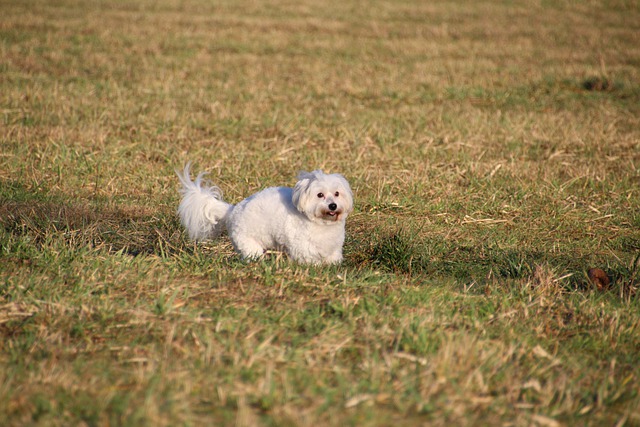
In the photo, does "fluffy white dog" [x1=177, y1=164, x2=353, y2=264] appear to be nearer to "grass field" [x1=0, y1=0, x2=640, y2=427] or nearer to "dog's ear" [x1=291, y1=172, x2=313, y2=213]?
"dog's ear" [x1=291, y1=172, x2=313, y2=213]

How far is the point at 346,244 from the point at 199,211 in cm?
144

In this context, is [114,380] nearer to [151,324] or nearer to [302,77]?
[151,324]

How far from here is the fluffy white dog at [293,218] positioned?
5848 millimetres

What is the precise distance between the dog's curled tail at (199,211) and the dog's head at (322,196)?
0.97 metres

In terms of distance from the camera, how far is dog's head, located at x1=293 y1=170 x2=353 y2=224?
5.82 metres

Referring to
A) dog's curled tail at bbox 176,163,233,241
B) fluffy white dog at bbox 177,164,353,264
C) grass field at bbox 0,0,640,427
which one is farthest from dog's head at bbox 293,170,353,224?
dog's curled tail at bbox 176,163,233,241

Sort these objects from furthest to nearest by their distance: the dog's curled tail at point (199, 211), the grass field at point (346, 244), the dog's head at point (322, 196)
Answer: the dog's curled tail at point (199, 211), the dog's head at point (322, 196), the grass field at point (346, 244)

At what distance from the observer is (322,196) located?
19.3 ft

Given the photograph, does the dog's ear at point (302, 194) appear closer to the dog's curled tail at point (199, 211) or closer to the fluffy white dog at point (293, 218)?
the fluffy white dog at point (293, 218)

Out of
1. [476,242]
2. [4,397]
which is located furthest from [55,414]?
[476,242]

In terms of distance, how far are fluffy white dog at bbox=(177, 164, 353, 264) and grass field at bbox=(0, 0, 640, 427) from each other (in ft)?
1.06

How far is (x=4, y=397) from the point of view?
3.59 m

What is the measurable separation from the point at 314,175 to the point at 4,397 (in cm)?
299

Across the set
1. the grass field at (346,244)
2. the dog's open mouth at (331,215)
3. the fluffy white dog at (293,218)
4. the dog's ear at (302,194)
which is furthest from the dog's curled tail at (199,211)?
the dog's open mouth at (331,215)
